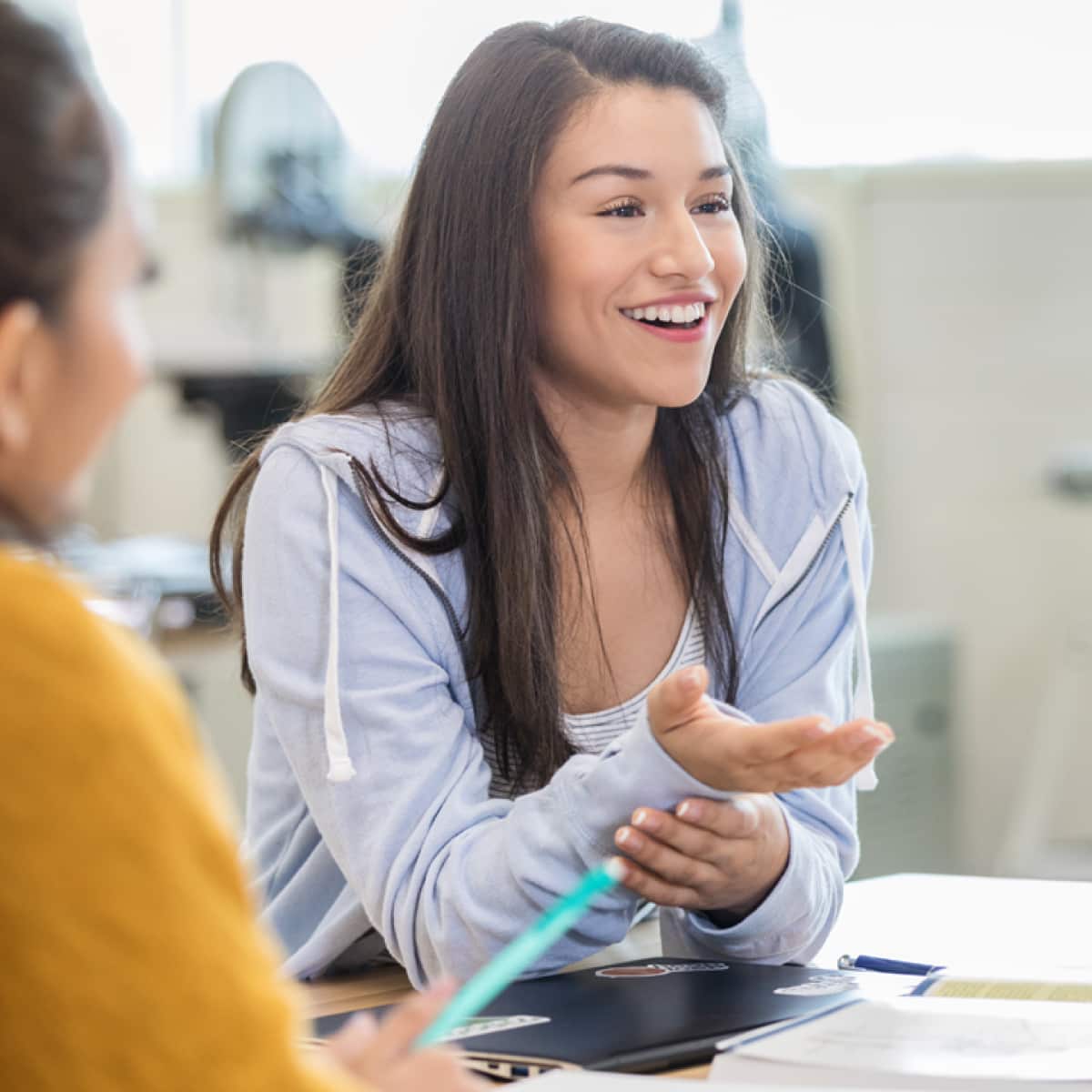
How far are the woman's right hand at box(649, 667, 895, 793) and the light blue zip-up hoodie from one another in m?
0.03

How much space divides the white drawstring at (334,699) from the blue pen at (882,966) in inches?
13.3

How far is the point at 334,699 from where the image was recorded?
1165 millimetres

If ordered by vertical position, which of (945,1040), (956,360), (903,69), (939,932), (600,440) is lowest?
(939,932)

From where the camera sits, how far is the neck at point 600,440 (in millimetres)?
1414

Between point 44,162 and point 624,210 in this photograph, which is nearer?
point 44,162

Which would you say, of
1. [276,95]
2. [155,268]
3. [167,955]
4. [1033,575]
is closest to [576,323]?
[155,268]

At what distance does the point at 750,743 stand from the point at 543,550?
0.40 meters

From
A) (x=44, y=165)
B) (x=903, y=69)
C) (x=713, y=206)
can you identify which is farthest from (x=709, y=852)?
(x=903, y=69)

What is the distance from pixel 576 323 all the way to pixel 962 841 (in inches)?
97.7

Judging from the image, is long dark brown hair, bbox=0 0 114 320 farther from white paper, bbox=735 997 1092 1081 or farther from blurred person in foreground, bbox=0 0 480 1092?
white paper, bbox=735 997 1092 1081

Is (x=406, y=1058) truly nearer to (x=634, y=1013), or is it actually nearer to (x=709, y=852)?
(x=634, y=1013)

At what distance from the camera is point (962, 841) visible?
140 inches

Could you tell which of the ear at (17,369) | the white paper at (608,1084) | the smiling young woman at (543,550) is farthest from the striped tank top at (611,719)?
the ear at (17,369)

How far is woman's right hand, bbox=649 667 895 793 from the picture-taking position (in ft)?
3.06
